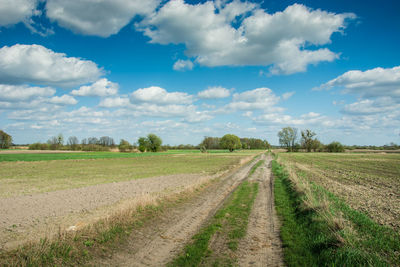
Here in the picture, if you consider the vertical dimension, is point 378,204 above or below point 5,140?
below

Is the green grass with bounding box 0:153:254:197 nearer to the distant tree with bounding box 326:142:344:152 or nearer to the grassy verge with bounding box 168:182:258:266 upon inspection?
the grassy verge with bounding box 168:182:258:266

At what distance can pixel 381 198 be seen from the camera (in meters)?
13.5

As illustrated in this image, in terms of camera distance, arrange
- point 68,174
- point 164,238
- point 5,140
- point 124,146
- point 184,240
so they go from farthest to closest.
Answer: point 124,146
point 5,140
point 68,174
point 164,238
point 184,240

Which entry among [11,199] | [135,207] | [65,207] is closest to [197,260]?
[135,207]

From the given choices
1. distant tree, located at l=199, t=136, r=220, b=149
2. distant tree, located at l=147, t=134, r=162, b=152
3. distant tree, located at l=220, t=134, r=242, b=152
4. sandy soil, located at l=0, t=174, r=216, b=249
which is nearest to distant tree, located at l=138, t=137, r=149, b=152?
distant tree, located at l=147, t=134, r=162, b=152

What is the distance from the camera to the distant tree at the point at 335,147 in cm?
12288

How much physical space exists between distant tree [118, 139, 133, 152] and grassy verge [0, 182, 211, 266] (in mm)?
130903

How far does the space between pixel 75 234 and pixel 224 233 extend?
16.8 feet

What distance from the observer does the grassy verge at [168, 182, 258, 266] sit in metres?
6.04

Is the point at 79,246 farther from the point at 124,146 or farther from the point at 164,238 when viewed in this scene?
the point at 124,146

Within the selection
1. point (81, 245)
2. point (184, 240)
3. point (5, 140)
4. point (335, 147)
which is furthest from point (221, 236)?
point (5, 140)

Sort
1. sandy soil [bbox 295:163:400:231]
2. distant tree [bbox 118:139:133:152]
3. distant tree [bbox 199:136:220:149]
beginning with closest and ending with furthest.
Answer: sandy soil [bbox 295:163:400:231] → distant tree [bbox 118:139:133:152] → distant tree [bbox 199:136:220:149]

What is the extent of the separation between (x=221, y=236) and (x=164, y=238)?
78.4 inches

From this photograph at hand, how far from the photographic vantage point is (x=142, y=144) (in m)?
130
